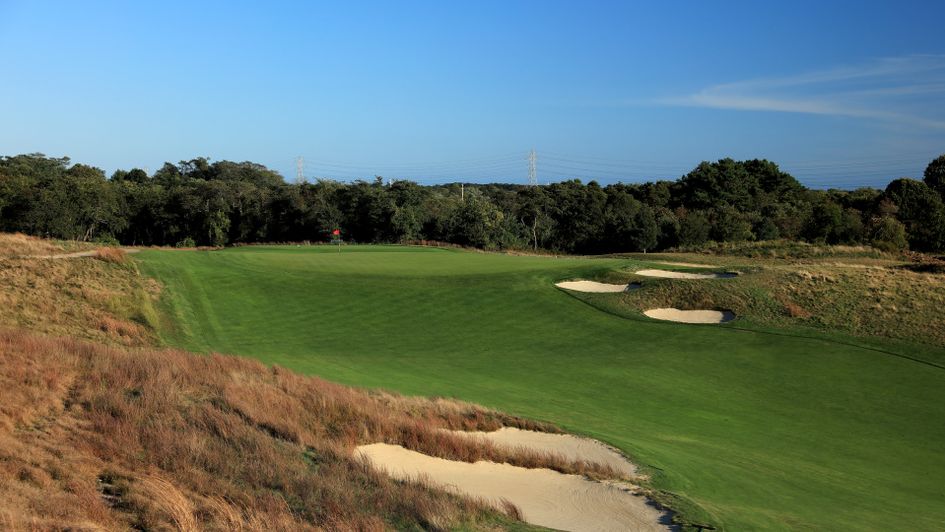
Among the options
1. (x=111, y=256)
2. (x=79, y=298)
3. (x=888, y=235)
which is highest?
(x=888, y=235)

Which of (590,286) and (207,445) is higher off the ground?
(590,286)

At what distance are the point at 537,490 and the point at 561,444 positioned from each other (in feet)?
7.97

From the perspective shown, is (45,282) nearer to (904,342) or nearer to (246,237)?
(904,342)

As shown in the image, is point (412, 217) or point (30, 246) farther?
point (412, 217)

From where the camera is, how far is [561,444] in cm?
1231

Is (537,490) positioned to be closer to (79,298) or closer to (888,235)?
(79,298)

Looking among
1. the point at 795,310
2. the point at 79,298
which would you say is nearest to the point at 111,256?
the point at 79,298

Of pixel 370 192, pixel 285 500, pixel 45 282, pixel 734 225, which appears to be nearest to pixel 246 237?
pixel 370 192

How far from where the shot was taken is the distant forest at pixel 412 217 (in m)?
60.8

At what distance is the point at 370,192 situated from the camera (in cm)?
6962

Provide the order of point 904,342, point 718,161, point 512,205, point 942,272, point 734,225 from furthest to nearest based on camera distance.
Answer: point 718,161, point 512,205, point 734,225, point 942,272, point 904,342

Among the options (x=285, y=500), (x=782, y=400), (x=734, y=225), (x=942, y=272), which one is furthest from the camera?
(x=734, y=225)

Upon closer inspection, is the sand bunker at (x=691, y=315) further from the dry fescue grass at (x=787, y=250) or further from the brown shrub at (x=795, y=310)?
the dry fescue grass at (x=787, y=250)

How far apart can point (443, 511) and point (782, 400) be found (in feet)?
42.2
